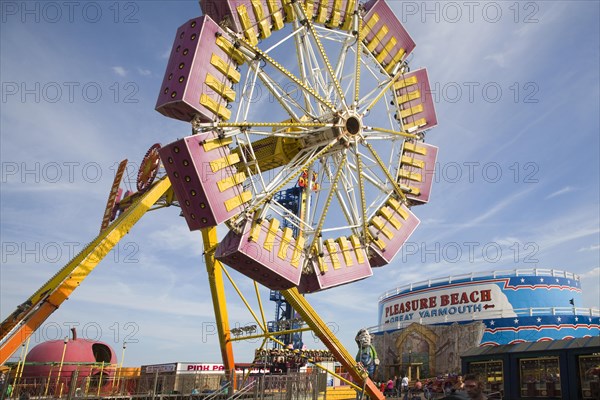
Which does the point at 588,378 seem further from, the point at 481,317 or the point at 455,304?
the point at 455,304

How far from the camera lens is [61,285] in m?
18.2

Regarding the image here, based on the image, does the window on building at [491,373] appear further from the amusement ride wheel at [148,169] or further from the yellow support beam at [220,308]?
the amusement ride wheel at [148,169]

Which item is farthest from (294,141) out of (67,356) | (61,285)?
(67,356)

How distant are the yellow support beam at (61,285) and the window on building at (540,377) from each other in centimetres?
1758

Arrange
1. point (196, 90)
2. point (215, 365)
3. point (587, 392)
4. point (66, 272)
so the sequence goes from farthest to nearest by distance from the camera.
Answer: point (215, 365)
point (66, 272)
point (587, 392)
point (196, 90)

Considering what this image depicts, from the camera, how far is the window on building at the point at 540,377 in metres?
17.8

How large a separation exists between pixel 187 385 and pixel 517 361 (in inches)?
540

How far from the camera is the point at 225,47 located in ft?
46.9

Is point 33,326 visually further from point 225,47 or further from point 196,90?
point 225,47

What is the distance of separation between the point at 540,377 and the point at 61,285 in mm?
19019

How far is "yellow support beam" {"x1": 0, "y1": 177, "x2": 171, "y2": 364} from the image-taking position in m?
16.7

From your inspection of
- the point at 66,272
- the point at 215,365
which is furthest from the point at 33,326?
the point at 215,365

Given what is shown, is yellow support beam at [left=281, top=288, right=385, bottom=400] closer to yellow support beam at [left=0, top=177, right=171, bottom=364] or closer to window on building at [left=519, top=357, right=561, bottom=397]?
window on building at [left=519, top=357, right=561, bottom=397]

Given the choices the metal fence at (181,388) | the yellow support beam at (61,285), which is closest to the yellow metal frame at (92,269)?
the yellow support beam at (61,285)
